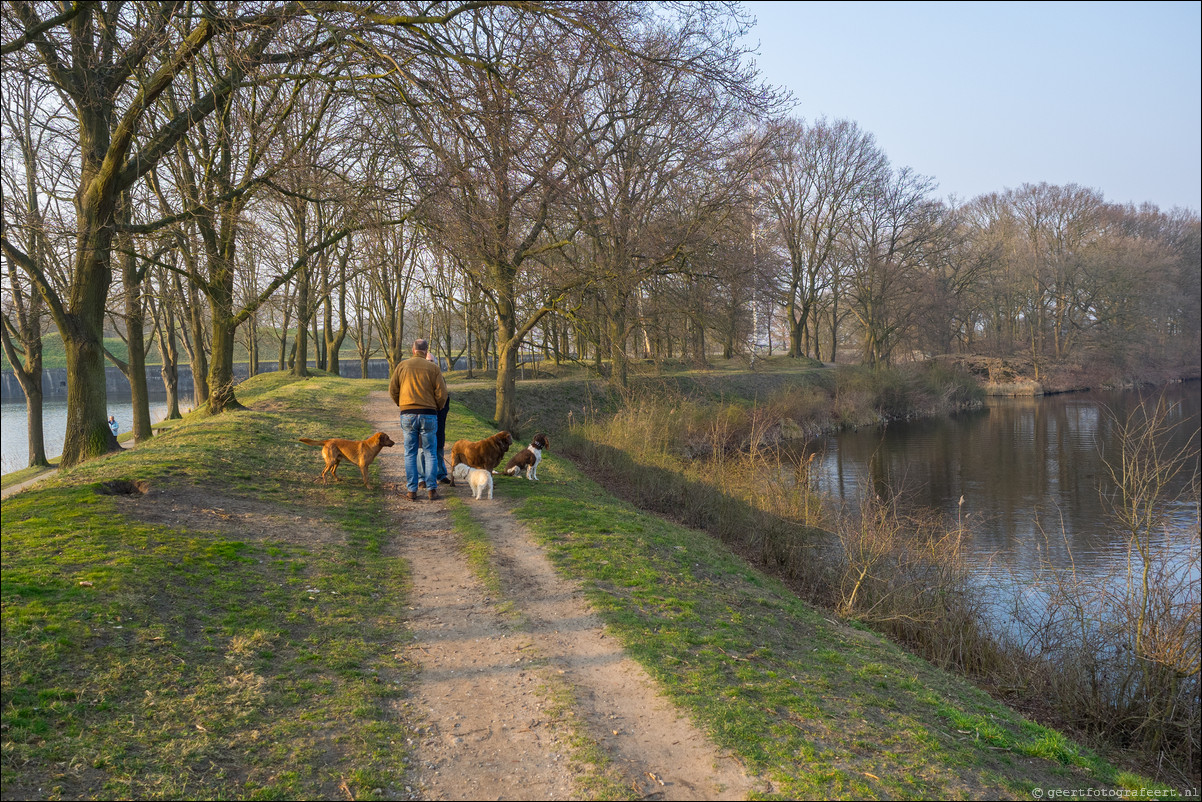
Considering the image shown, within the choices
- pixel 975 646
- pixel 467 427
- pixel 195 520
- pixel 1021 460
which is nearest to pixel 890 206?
pixel 1021 460

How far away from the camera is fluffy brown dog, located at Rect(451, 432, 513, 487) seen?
10266 millimetres

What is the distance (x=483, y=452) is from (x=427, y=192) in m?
3.49

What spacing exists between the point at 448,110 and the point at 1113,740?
8535mm

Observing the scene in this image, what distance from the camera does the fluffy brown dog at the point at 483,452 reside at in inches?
404

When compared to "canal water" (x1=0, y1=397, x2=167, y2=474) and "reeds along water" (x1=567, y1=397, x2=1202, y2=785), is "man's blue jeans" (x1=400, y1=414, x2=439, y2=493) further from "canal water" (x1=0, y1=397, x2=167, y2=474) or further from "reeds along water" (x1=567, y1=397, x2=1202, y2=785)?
"canal water" (x1=0, y1=397, x2=167, y2=474)

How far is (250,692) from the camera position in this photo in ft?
14.7

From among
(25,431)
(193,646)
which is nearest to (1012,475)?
(193,646)

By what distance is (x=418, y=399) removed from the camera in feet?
31.2

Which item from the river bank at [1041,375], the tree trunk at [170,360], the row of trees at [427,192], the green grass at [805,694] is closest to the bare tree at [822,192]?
the row of trees at [427,192]

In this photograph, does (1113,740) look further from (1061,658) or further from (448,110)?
(448,110)

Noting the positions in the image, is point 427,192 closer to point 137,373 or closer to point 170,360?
point 137,373

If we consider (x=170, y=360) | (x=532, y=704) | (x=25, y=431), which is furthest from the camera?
(x=25, y=431)

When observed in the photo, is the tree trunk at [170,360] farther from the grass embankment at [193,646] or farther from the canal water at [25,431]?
the grass embankment at [193,646]

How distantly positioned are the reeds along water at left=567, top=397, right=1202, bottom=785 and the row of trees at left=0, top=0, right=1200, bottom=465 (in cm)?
553
